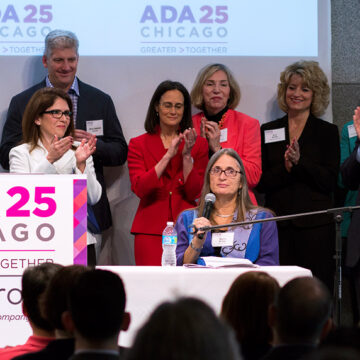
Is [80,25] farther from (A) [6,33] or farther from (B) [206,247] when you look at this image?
(B) [206,247]

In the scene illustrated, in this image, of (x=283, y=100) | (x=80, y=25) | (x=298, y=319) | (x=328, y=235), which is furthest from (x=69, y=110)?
(x=298, y=319)

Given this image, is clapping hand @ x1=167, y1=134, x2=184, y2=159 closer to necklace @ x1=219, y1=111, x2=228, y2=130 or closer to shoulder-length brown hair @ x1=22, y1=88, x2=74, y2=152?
necklace @ x1=219, y1=111, x2=228, y2=130

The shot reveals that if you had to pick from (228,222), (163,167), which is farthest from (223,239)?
(163,167)

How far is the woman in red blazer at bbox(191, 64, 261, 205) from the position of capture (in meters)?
4.94

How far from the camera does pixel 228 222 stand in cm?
391

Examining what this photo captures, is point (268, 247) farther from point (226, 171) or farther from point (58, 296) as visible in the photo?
point (58, 296)

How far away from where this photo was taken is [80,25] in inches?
212

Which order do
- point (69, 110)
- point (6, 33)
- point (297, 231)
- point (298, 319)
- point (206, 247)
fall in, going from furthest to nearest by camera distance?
point (6, 33) < point (297, 231) < point (69, 110) < point (206, 247) < point (298, 319)

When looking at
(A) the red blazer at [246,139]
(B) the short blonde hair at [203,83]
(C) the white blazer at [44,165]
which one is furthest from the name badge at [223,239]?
(B) the short blonde hair at [203,83]

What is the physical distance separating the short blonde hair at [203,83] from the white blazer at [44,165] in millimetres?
1155

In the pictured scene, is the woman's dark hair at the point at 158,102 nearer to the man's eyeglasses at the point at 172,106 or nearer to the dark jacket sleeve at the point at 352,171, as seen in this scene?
the man's eyeglasses at the point at 172,106

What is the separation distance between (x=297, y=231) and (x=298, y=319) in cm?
319

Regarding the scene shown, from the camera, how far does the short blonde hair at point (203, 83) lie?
198 inches

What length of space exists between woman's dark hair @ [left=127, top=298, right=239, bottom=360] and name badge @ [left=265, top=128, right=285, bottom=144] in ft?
13.2
